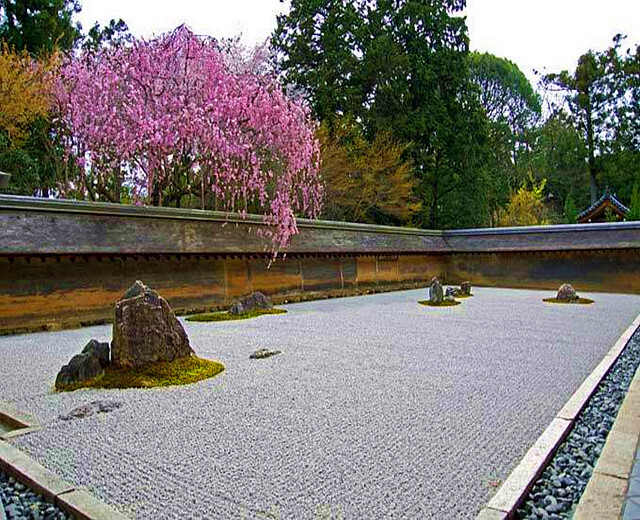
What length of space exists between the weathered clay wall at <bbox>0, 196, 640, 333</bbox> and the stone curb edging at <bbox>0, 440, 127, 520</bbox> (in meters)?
4.68

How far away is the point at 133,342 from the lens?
12.5 feet

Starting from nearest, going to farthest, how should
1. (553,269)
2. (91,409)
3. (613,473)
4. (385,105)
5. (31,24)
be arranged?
(613,473), (91,409), (553,269), (31,24), (385,105)

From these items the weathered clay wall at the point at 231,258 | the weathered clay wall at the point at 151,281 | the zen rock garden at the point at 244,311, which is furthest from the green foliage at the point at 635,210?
the zen rock garden at the point at 244,311

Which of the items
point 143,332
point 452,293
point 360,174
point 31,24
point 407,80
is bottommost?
point 452,293

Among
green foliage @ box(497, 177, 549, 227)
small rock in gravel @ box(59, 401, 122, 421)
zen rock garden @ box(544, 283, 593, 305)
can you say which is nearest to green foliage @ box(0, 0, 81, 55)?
small rock in gravel @ box(59, 401, 122, 421)

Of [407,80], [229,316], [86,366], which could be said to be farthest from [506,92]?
[86,366]

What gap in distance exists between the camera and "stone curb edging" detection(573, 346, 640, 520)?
5.85 ft

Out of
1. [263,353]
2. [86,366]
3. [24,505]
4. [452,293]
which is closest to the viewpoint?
[24,505]

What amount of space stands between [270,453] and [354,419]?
0.65 meters

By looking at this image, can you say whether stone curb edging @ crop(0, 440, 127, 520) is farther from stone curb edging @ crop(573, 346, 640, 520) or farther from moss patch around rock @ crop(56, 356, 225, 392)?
stone curb edging @ crop(573, 346, 640, 520)

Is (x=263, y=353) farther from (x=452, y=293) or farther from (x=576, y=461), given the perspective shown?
(x=452, y=293)

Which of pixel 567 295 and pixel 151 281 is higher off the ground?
pixel 151 281

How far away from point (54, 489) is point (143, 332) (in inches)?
76.2

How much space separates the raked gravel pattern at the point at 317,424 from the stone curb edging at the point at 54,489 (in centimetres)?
6
